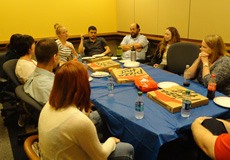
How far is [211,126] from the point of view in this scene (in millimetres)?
1266

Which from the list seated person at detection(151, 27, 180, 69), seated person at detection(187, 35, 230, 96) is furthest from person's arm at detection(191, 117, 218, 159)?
seated person at detection(151, 27, 180, 69)

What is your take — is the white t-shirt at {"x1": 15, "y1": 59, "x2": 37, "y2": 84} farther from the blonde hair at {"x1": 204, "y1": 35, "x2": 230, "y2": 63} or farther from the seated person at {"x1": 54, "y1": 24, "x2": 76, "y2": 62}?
the blonde hair at {"x1": 204, "y1": 35, "x2": 230, "y2": 63}

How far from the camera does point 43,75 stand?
5.53ft

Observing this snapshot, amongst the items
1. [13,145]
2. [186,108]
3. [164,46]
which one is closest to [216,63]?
[186,108]

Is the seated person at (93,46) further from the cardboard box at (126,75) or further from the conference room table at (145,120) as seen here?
the conference room table at (145,120)

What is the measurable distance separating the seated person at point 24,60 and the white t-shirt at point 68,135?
4.13ft

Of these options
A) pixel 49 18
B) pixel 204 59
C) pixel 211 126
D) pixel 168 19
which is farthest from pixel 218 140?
pixel 49 18

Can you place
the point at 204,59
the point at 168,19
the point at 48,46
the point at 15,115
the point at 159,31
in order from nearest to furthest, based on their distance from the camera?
the point at 48,46
the point at 204,59
the point at 15,115
the point at 168,19
the point at 159,31

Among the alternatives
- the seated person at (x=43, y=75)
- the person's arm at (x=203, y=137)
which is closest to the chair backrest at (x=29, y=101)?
the seated person at (x=43, y=75)

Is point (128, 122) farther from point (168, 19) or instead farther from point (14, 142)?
point (168, 19)

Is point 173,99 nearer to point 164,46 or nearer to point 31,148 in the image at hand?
point 31,148

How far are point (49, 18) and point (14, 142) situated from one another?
292 cm

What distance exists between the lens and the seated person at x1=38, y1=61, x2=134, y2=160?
100 cm

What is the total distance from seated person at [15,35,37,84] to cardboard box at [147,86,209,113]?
1.35 metres
